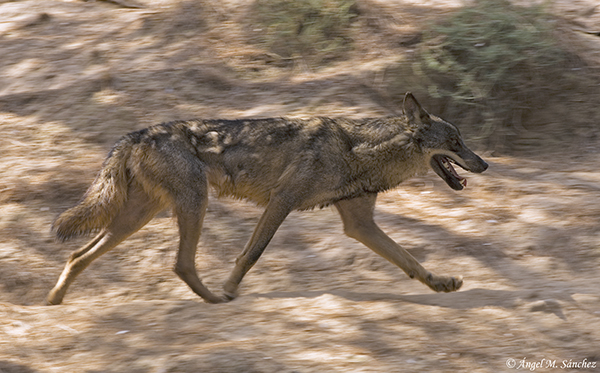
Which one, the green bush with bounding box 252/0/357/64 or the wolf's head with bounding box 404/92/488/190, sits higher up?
the wolf's head with bounding box 404/92/488/190

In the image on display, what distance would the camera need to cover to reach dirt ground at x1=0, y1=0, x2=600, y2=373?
4871 millimetres

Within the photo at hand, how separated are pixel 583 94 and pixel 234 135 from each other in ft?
20.8

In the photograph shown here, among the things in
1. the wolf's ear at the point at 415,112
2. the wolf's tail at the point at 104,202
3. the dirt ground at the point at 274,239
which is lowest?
the dirt ground at the point at 274,239

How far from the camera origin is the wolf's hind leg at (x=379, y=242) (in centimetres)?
628

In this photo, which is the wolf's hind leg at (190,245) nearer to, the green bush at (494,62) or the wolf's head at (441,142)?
the wolf's head at (441,142)

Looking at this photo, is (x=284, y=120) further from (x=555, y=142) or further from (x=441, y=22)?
(x=441, y=22)

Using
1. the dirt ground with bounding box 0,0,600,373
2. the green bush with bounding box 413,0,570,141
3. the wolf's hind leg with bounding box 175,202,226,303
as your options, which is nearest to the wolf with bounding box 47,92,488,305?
the wolf's hind leg with bounding box 175,202,226,303

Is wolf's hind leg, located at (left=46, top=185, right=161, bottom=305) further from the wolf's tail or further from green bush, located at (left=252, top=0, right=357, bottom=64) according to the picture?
green bush, located at (left=252, top=0, right=357, bottom=64)

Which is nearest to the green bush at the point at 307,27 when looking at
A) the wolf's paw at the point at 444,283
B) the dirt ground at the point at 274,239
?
the dirt ground at the point at 274,239

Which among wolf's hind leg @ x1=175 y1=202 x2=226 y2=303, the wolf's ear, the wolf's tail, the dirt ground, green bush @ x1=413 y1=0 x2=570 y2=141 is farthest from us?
green bush @ x1=413 y1=0 x2=570 y2=141

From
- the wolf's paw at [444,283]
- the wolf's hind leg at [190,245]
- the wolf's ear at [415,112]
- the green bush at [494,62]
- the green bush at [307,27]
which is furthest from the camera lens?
the green bush at [307,27]

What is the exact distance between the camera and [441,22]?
37.9 ft

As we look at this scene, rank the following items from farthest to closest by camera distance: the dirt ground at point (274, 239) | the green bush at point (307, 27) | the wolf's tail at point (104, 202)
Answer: the green bush at point (307, 27) → the wolf's tail at point (104, 202) → the dirt ground at point (274, 239)

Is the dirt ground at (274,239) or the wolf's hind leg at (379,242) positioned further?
the wolf's hind leg at (379,242)
